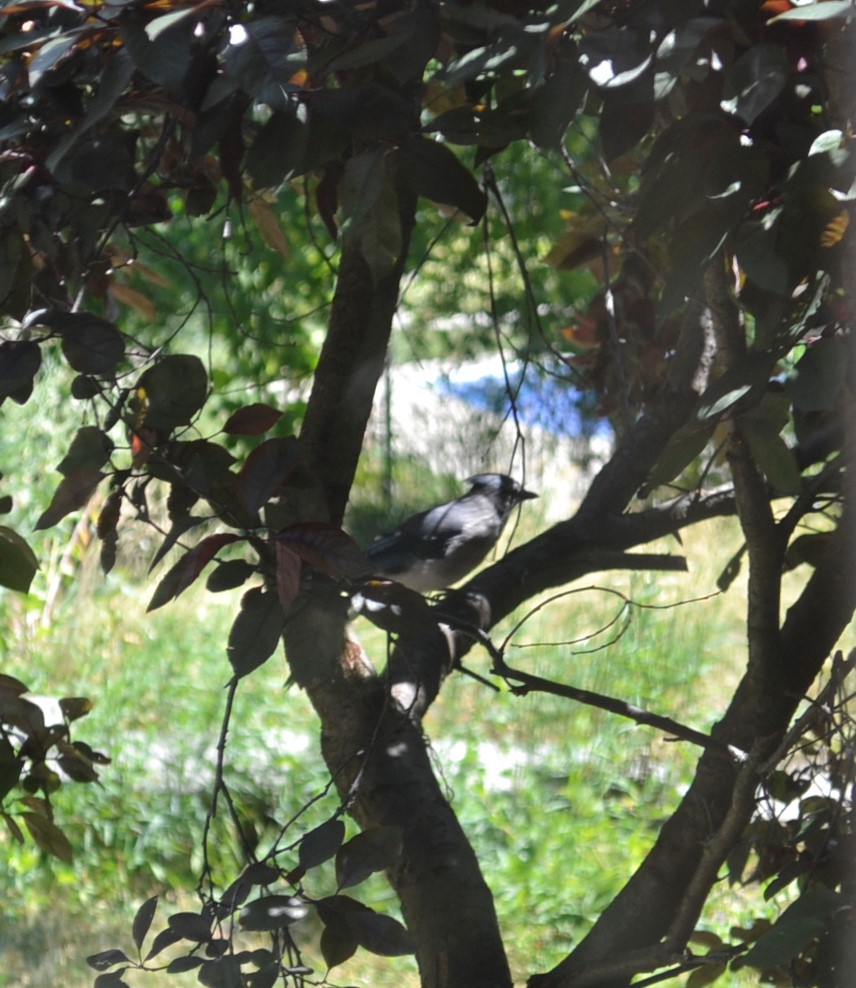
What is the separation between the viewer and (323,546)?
2.41 feet

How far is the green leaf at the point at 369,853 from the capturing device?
81cm

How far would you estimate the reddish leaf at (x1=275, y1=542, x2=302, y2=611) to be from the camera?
0.70 m

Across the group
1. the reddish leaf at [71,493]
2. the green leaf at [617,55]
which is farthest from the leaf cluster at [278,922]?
the green leaf at [617,55]

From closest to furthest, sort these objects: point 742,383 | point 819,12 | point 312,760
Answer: point 819,12 → point 742,383 → point 312,760

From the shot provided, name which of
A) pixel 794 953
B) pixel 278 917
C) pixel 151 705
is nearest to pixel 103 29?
pixel 278 917

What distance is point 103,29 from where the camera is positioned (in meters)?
0.74

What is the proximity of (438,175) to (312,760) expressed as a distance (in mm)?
2781

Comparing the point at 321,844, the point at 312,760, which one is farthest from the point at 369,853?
the point at 312,760

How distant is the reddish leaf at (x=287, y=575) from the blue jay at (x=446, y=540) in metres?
1.74

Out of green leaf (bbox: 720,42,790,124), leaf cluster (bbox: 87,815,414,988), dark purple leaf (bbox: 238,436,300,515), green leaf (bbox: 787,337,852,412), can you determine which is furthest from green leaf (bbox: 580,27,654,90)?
leaf cluster (bbox: 87,815,414,988)

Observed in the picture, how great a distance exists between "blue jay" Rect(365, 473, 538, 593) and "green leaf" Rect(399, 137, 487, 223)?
172 centimetres

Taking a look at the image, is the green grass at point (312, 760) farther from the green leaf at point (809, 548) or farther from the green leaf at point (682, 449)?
the green leaf at point (682, 449)

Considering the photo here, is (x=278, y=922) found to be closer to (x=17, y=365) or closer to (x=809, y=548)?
(x=17, y=365)

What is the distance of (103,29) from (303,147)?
0.55ft
